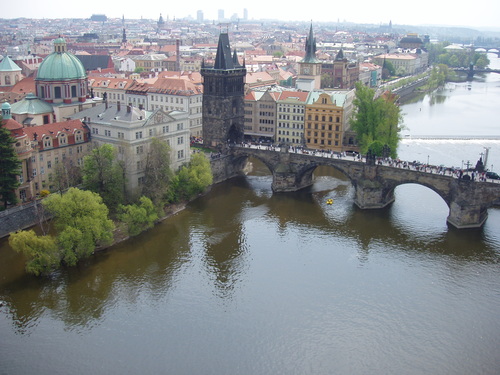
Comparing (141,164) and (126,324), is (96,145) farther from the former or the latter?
(126,324)

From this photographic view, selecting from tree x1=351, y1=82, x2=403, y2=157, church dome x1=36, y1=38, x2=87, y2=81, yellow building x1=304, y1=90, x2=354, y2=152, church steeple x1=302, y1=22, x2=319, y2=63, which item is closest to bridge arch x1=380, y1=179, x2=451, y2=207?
tree x1=351, y1=82, x2=403, y2=157

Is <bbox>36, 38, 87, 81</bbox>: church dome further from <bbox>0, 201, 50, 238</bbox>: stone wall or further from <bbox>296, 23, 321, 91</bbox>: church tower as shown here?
<bbox>296, 23, 321, 91</bbox>: church tower

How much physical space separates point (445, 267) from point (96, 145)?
47.4m

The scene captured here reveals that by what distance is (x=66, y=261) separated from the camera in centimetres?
5719

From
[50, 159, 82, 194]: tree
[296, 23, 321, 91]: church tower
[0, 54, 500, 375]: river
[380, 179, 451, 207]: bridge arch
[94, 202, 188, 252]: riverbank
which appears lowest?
[0, 54, 500, 375]: river

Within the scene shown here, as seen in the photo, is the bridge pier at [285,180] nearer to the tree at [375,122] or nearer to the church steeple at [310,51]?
the tree at [375,122]

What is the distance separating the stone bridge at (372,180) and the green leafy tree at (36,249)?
122ft

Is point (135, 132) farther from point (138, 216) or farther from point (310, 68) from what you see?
point (310, 68)

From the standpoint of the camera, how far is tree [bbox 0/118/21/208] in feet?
209

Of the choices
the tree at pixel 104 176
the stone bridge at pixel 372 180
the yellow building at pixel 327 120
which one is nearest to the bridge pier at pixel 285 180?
the stone bridge at pixel 372 180

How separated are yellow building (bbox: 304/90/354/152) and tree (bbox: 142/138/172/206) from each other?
3759 cm

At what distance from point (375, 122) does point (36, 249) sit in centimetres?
5888

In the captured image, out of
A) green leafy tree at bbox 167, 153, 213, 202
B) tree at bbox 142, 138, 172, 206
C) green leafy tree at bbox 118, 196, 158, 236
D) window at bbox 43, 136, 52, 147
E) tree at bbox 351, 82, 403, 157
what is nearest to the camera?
green leafy tree at bbox 118, 196, 158, 236

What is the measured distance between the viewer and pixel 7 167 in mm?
64312
